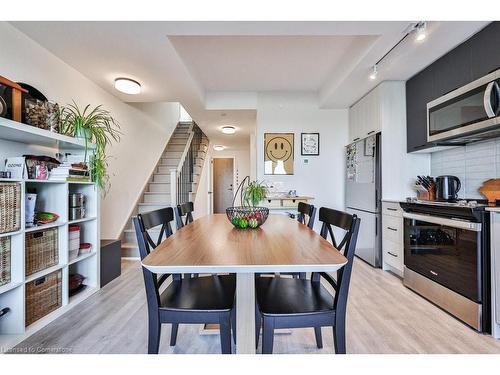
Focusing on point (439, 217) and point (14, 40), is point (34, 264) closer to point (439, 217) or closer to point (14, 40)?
point (14, 40)

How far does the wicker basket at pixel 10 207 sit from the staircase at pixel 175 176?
7.17 feet

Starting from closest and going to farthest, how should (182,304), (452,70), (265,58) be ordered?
(182,304) → (452,70) → (265,58)

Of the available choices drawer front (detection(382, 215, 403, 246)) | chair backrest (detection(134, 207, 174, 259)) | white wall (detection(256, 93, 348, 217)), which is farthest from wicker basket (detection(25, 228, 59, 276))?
drawer front (detection(382, 215, 403, 246))

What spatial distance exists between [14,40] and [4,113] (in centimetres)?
90

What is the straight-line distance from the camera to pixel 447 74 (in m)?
2.60

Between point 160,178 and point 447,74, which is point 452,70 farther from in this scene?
point 160,178

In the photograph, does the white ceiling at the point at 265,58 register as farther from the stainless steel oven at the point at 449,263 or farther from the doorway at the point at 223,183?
the doorway at the point at 223,183

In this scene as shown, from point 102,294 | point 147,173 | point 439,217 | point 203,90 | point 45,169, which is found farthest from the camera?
point 147,173

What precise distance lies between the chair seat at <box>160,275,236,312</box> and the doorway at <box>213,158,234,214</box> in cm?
758

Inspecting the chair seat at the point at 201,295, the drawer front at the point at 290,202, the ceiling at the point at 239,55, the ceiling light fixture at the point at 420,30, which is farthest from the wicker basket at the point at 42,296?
the ceiling light fixture at the point at 420,30

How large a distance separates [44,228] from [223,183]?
732 centimetres

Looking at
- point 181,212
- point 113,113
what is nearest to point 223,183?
point 113,113
